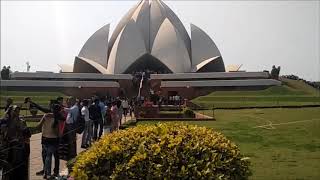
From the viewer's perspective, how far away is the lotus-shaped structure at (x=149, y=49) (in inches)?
1697

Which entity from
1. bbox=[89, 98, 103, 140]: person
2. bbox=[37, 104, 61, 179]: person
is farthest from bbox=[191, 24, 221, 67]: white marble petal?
bbox=[37, 104, 61, 179]: person

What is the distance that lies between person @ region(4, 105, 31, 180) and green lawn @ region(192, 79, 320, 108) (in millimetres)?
19951

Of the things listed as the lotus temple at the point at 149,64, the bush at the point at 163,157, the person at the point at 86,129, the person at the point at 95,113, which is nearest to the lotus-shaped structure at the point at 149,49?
the lotus temple at the point at 149,64

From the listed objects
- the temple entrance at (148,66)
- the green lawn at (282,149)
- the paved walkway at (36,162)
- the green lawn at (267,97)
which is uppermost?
the temple entrance at (148,66)

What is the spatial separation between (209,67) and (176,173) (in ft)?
135

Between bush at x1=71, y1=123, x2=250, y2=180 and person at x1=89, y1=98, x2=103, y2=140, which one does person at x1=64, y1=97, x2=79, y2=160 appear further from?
bush at x1=71, y1=123, x2=250, y2=180

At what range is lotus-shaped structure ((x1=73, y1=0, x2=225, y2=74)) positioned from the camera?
43094mm

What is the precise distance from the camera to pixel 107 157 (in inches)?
143

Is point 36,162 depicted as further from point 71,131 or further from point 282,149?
point 282,149

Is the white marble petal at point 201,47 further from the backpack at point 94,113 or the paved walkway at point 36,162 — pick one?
the paved walkway at point 36,162

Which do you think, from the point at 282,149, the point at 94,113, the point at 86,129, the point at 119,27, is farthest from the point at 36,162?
the point at 119,27

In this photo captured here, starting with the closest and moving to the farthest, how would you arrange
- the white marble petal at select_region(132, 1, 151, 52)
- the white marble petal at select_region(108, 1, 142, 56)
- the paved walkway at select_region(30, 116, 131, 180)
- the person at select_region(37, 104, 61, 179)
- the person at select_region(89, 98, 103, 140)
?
the person at select_region(37, 104, 61, 179) → the paved walkway at select_region(30, 116, 131, 180) → the person at select_region(89, 98, 103, 140) → the white marble petal at select_region(132, 1, 151, 52) → the white marble petal at select_region(108, 1, 142, 56)

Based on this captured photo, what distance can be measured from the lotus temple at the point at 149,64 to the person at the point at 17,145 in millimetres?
29629

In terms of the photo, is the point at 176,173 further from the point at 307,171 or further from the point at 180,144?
the point at 307,171
